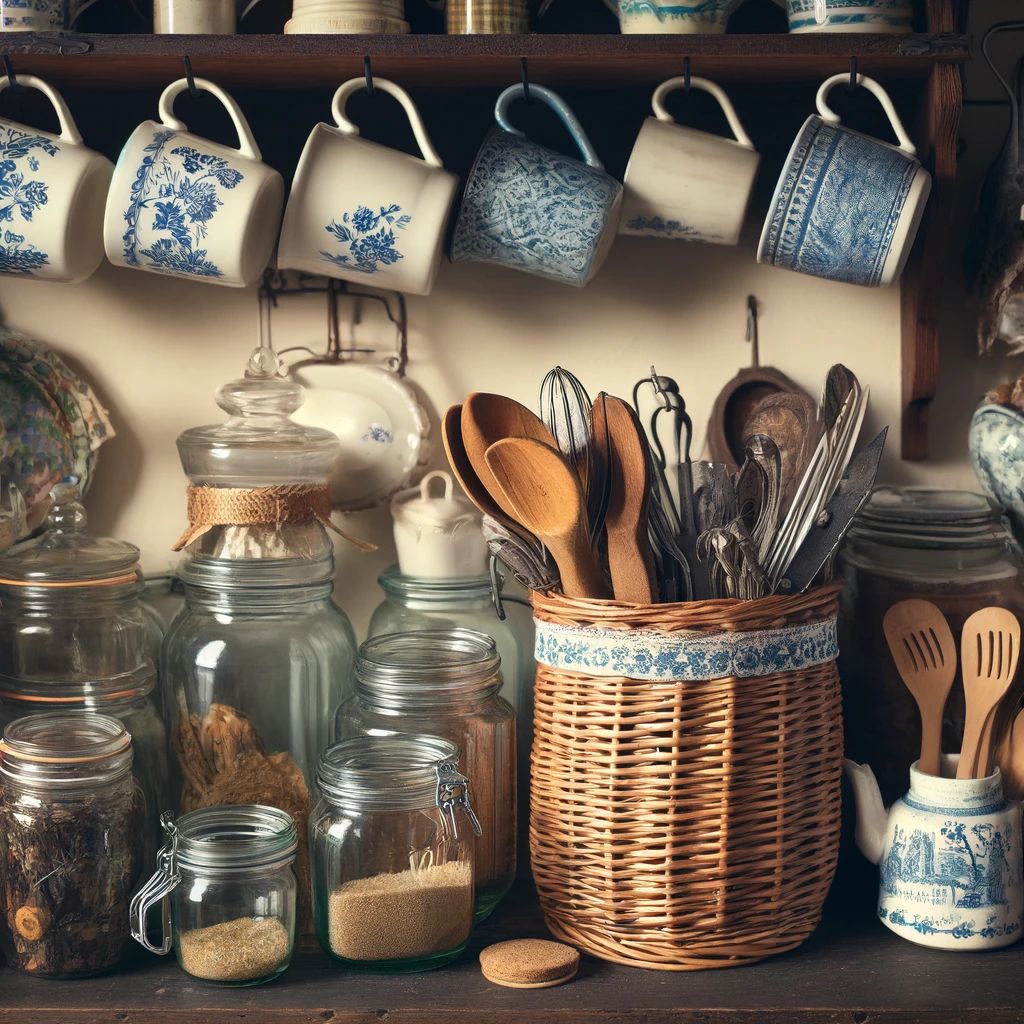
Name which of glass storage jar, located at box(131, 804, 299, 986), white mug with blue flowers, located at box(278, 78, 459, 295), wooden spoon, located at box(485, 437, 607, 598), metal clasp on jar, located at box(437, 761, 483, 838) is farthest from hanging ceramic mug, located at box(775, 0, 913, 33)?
glass storage jar, located at box(131, 804, 299, 986)

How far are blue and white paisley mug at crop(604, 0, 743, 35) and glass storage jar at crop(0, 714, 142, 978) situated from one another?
2.30 feet

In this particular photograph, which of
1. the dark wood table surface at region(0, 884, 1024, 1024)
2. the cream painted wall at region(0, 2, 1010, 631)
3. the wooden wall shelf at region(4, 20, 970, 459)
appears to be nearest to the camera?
the dark wood table surface at region(0, 884, 1024, 1024)

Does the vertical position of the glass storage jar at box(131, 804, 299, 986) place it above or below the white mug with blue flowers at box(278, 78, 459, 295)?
below

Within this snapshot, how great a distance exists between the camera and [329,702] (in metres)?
1.11

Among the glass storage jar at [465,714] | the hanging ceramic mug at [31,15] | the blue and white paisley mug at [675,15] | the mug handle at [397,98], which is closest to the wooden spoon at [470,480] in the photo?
the glass storage jar at [465,714]

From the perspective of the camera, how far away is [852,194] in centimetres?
103

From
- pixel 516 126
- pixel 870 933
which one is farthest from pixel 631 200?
pixel 870 933

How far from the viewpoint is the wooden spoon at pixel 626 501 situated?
932mm

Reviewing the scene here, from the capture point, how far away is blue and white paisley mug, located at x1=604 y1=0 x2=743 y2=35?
1011mm

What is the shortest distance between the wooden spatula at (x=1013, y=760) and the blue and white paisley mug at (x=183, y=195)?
2.49 ft

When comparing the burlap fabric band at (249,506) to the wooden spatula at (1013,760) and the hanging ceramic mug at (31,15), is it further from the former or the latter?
the wooden spatula at (1013,760)

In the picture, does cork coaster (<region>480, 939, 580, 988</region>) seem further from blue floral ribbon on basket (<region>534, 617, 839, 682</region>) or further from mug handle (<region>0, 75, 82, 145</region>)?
mug handle (<region>0, 75, 82, 145</region>)

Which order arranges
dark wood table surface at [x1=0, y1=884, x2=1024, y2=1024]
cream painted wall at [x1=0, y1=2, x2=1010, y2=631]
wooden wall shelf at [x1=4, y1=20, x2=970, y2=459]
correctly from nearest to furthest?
dark wood table surface at [x1=0, y1=884, x2=1024, y2=1024], wooden wall shelf at [x1=4, y1=20, x2=970, y2=459], cream painted wall at [x1=0, y1=2, x2=1010, y2=631]

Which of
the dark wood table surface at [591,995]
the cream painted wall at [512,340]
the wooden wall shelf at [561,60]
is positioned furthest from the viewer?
the cream painted wall at [512,340]
